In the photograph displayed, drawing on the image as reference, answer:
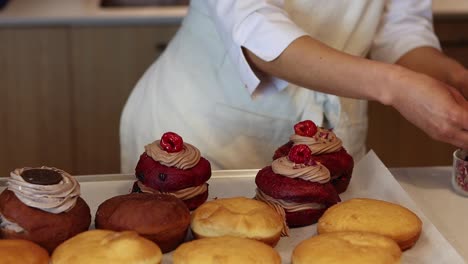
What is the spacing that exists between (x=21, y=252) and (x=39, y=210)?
77mm

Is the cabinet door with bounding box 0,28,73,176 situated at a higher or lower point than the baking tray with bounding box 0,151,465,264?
lower

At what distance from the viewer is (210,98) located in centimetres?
168

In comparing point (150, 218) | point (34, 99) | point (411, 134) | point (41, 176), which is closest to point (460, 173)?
point (150, 218)

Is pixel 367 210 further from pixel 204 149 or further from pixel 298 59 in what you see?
pixel 204 149

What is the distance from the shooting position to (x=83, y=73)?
8.63 feet

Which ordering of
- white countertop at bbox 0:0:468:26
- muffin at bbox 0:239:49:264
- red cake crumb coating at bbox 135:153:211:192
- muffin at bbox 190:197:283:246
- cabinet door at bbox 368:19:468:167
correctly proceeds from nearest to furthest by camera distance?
muffin at bbox 0:239:49:264
muffin at bbox 190:197:283:246
red cake crumb coating at bbox 135:153:211:192
white countertop at bbox 0:0:468:26
cabinet door at bbox 368:19:468:167

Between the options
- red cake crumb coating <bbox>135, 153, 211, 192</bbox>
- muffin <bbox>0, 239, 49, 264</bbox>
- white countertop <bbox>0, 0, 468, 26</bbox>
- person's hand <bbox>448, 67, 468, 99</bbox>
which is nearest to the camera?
muffin <bbox>0, 239, 49, 264</bbox>

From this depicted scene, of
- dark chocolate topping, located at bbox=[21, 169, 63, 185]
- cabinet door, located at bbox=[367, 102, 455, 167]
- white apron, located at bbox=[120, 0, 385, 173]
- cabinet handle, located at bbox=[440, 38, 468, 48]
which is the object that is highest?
dark chocolate topping, located at bbox=[21, 169, 63, 185]

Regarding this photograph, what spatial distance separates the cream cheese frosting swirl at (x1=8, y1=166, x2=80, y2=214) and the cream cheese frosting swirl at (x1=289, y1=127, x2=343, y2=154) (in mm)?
396

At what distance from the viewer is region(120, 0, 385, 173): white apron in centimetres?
162

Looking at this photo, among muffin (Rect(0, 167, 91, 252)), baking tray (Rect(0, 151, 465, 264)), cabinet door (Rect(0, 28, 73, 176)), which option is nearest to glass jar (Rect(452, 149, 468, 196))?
baking tray (Rect(0, 151, 465, 264))

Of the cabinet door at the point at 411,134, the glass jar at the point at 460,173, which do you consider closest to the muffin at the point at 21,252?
the glass jar at the point at 460,173

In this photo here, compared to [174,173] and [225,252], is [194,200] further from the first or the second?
[225,252]

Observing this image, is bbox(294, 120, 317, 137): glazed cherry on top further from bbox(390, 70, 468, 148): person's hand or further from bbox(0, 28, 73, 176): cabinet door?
bbox(0, 28, 73, 176): cabinet door
